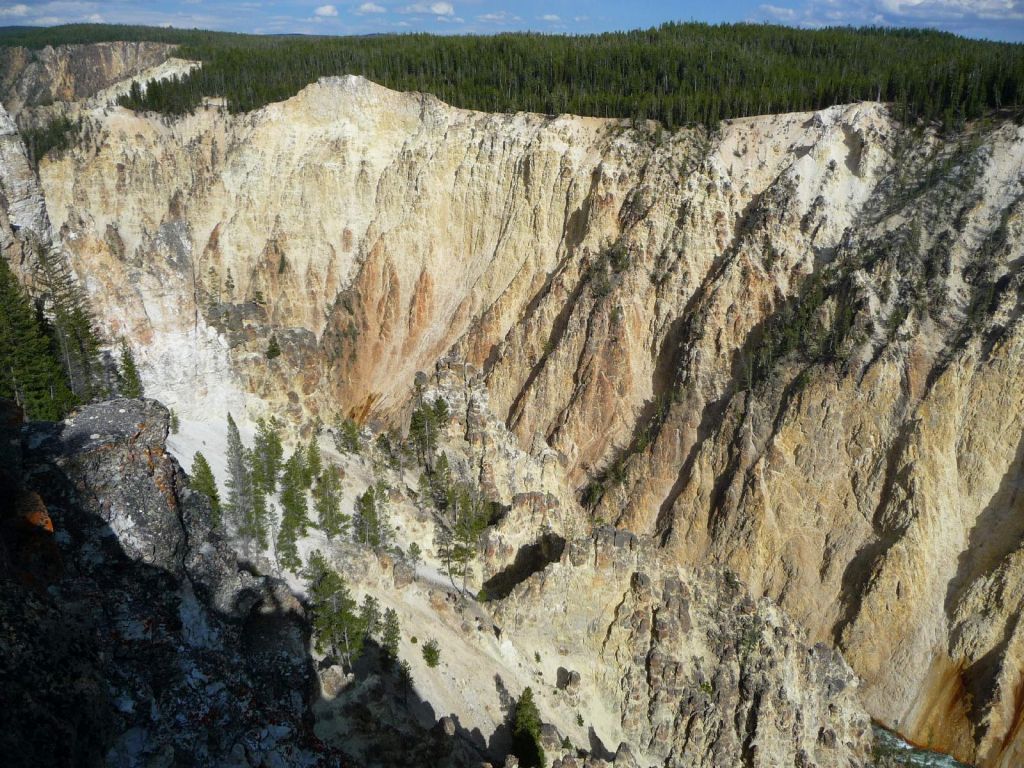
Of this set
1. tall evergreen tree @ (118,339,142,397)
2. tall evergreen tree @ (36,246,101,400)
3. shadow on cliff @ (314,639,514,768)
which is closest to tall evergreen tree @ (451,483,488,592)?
shadow on cliff @ (314,639,514,768)

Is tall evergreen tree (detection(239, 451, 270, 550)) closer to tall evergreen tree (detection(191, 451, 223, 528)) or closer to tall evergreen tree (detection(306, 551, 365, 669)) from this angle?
tall evergreen tree (detection(191, 451, 223, 528))

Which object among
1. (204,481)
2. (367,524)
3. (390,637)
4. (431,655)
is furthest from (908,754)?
(204,481)

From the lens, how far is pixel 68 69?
11512cm

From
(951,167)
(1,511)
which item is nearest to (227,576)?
(1,511)

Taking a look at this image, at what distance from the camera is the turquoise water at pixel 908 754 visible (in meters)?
31.2

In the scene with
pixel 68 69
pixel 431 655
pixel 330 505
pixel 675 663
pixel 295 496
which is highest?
pixel 68 69

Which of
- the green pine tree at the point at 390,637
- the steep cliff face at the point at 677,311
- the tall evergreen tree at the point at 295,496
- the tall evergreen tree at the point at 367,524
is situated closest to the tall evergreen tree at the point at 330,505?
the tall evergreen tree at the point at 367,524

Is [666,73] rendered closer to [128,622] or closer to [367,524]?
[367,524]

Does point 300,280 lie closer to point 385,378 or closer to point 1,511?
point 385,378

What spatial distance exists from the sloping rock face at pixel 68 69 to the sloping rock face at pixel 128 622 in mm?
116580

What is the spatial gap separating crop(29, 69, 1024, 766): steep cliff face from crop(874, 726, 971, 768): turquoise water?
83cm

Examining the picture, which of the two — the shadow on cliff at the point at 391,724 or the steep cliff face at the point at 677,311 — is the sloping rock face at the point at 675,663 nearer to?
the shadow on cliff at the point at 391,724

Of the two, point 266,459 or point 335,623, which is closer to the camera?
point 335,623

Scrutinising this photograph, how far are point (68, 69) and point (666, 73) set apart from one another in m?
102
